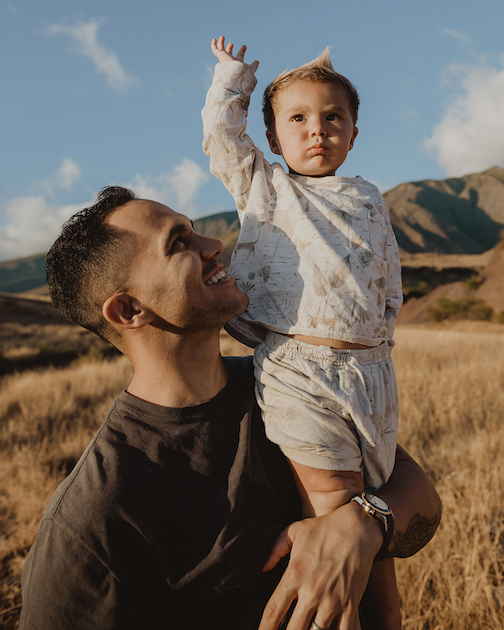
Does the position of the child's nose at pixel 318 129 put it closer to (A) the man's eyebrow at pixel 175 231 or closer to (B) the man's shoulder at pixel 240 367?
(A) the man's eyebrow at pixel 175 231

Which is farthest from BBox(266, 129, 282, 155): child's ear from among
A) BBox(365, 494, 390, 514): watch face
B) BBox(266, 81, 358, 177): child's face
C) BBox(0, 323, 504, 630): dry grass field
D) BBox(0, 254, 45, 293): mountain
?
BBox(0, 254, 45, 293): mountain

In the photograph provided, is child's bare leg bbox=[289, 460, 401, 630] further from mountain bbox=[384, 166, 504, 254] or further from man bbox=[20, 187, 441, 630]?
mountain bbox=[384, 166, 504, 254]

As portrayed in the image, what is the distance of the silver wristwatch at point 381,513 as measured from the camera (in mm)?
1563

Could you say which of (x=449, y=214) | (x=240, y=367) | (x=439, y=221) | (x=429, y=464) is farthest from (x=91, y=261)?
(x=449, y=214)

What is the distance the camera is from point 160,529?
4.78 feet

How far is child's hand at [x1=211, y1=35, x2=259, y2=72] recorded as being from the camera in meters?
2.11

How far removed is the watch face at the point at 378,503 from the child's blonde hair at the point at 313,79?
6.46 feet

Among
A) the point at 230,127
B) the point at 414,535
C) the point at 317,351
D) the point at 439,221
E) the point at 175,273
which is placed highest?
the point at 439,221

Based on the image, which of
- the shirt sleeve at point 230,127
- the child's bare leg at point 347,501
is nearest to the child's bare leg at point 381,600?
the child's bare leg at point 347,501

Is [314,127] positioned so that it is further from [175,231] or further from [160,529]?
[160,529]

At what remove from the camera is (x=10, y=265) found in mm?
165000

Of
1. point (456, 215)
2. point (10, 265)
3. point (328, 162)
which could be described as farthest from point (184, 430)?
point (10, 265)

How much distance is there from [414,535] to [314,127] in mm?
2007

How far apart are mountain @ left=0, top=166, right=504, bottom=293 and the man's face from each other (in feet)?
343
